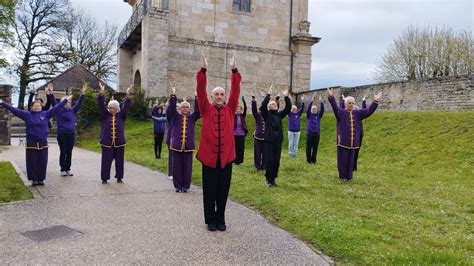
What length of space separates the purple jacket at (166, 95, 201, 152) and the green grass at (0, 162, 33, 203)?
2.83 m

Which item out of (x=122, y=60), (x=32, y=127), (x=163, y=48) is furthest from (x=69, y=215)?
(x=122, y=60)

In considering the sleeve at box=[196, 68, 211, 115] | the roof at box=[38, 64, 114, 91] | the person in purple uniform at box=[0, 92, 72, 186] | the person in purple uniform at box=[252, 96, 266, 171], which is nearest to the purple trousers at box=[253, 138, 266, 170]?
the person in purple uniform at box=[252, 96, 266, 171]

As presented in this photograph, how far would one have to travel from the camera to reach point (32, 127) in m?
9.62

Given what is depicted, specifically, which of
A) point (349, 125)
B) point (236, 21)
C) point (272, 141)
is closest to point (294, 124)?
point (349, 125)

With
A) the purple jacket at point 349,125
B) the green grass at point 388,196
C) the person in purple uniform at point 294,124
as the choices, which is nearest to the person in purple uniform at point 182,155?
the green grass at point 388,196

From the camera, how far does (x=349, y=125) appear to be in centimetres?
1052

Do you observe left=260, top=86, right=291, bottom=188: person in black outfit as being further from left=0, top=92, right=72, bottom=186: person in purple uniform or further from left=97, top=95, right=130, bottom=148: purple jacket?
left=0, top=92, right=72, bottom=186: person in purple uniform

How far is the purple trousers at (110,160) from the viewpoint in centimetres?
1016

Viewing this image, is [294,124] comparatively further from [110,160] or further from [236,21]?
[236,21]

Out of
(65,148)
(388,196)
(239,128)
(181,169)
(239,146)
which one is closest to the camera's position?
(388,196)

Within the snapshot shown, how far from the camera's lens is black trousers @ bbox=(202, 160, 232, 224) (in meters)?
6.35

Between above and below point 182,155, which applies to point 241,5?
above

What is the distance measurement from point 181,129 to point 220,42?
19989 millimetres

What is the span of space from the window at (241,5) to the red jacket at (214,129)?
23.9m
